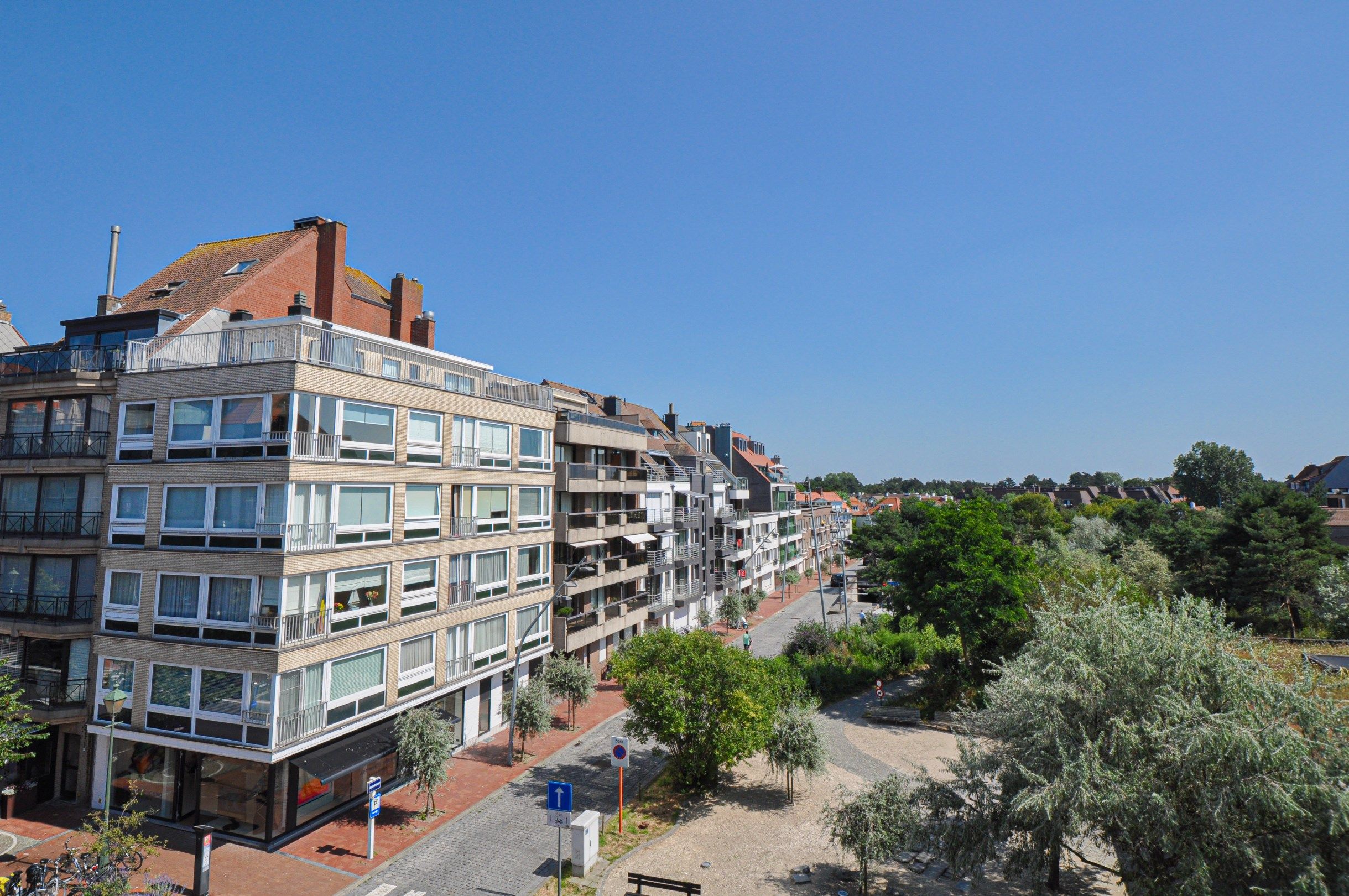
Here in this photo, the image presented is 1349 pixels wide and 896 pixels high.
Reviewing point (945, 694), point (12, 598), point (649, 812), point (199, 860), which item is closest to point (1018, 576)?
point (945, 694)

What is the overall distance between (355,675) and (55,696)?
29.7ft

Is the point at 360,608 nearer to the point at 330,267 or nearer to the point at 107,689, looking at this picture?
the point at 107,689

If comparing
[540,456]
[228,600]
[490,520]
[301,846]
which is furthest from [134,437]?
[540,456]

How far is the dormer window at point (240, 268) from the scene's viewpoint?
91.0 ft

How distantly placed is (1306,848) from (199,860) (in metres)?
23.2

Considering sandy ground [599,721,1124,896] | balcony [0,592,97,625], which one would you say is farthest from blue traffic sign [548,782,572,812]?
balcony [0,592,97,625]

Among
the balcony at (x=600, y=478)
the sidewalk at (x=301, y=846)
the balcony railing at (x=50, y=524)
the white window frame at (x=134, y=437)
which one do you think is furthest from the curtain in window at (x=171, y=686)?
the balcony at (x=600, y=478)

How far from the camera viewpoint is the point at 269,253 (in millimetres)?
28328

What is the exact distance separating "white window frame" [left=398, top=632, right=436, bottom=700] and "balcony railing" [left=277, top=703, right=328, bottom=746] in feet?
10.2

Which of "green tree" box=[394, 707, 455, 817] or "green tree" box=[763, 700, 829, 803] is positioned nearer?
"green tree" box=[394, 707, 455, 817]

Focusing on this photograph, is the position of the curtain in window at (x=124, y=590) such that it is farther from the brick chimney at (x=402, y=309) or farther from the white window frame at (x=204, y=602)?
the brick chimney at (x=402, y=309)

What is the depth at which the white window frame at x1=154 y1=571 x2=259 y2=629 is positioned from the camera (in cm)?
1948

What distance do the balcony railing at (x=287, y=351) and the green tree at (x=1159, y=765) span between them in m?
20.5

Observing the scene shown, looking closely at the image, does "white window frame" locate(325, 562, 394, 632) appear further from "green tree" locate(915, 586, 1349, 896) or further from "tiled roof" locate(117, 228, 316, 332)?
"green tree" locate(915, 586, 1349, 896)
